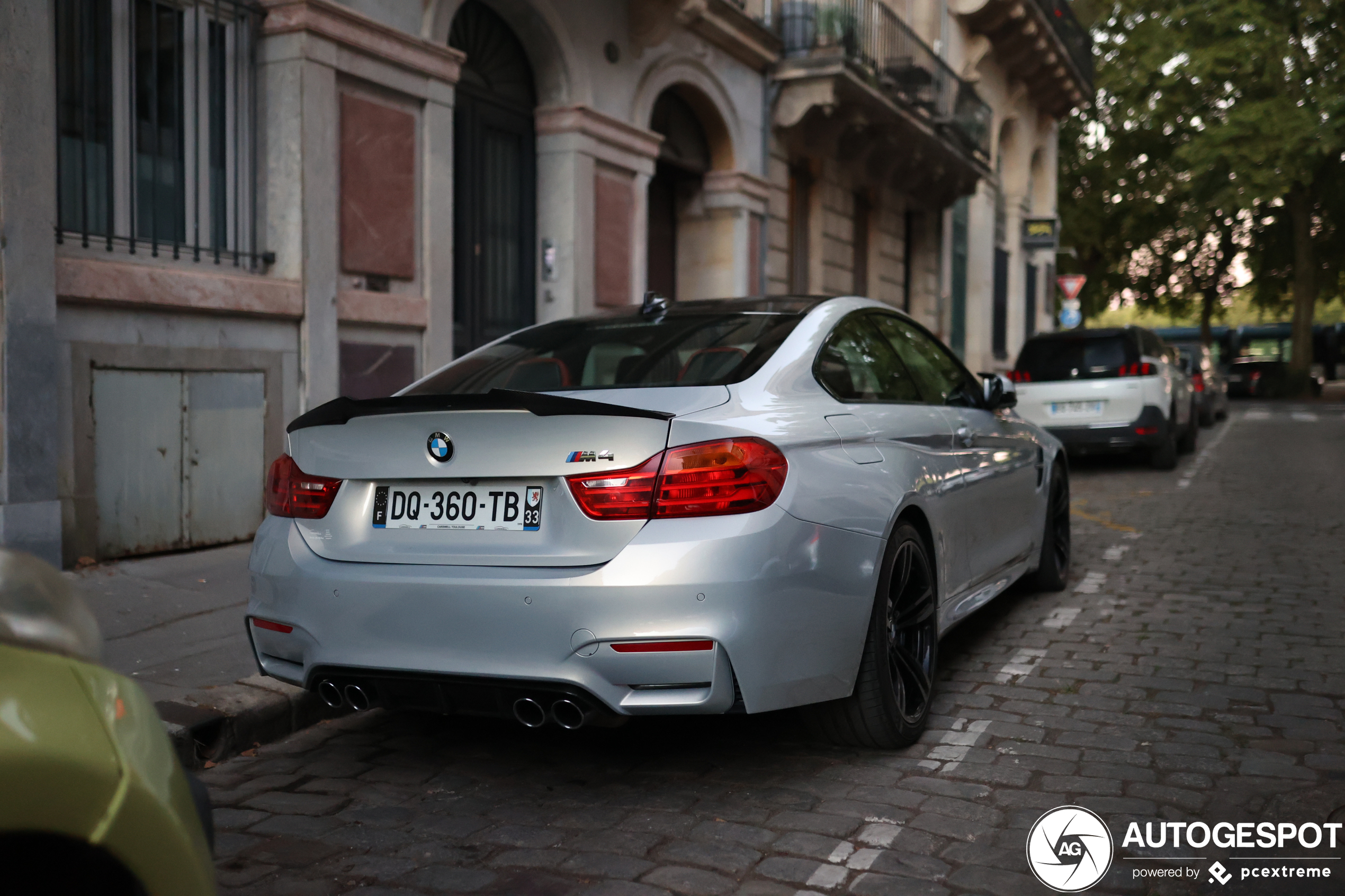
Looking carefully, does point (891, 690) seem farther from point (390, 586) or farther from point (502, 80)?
point (502, 80)

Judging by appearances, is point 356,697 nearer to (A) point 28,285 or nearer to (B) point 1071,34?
(A) point 28,285

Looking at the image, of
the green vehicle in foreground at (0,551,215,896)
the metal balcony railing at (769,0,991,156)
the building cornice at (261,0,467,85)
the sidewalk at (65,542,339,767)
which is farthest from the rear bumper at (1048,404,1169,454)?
the green vehicle in foreground at (0,551,215,896)

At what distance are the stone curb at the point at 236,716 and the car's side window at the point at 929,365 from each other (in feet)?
8.03

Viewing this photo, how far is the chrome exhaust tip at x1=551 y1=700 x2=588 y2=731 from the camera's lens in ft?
10.8

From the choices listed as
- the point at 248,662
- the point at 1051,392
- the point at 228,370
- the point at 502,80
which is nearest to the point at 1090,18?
the point at 1051,392

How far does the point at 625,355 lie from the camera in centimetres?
420

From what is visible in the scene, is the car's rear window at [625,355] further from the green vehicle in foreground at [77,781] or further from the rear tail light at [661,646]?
the green vehicle in foreground at [77,781]

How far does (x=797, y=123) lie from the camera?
53.0 feet

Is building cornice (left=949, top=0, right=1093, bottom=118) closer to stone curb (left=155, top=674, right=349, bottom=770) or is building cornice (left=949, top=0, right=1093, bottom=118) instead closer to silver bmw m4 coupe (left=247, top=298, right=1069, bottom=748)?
silver bmw m4 coupe (left=247, top=298, right=1069, bottom=748)

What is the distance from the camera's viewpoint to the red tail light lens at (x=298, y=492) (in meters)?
3.58

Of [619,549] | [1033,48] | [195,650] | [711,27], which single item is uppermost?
[1033,48]

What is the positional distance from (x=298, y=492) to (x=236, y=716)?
983 millimetres

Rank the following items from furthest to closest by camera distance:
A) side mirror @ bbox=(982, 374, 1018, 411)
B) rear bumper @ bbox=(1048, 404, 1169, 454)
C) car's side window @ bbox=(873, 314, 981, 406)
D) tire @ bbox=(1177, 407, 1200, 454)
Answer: tire @ bbox=(1177, 407, 1200, 454)
rear bumper @ bbox=(1048, 404, 1169, 454)
side mirror @ bbox=(982, 374, 1018, 411)
car's side window @ bbox=(873, 314, 981, 406)

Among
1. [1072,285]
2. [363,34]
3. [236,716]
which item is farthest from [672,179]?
[1072,285]
